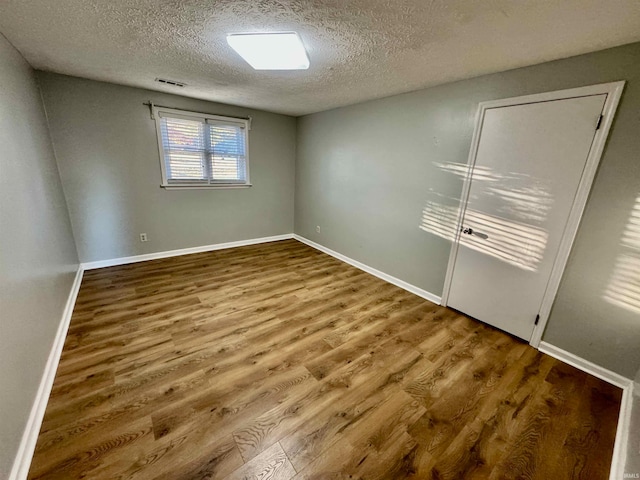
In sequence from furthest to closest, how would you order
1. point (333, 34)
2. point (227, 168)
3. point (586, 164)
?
point (227, 168)
point (586, 164)
point (333, 34)

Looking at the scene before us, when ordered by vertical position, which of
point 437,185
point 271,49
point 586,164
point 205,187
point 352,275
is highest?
point 271,49

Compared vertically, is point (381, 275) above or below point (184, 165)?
below

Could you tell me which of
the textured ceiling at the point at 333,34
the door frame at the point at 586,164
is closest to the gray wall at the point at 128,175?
the textured ceiling at the point at 333,34

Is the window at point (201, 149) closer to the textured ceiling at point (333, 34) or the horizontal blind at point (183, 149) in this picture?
the horizontal blind at point (183, 149)

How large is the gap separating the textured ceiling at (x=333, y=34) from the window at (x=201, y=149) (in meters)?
0.99

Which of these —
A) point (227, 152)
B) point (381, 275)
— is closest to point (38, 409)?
point (381, 275)

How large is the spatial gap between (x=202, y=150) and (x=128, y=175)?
1043mm

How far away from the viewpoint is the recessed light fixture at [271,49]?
5.60 ft

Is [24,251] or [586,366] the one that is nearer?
[24,251]

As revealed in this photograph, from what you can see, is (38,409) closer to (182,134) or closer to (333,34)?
(333,34)

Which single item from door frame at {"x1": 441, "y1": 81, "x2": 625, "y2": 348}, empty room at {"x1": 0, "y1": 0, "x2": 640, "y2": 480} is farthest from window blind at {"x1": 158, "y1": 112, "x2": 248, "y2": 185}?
door frame at {"x1": 441, "y1": 81, "x2": 625, "y2": 348}

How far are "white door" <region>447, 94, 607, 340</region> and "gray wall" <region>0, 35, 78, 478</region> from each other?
3.32 meters

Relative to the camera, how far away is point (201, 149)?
3887 millimetres

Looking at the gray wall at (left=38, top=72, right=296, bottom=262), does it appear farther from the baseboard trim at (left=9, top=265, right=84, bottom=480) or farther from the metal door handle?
the metal door handle
